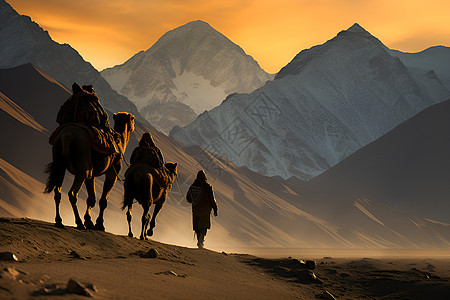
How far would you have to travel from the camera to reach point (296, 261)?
19.5 metres

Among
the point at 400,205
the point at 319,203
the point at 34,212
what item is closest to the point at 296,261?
the point at 34,212

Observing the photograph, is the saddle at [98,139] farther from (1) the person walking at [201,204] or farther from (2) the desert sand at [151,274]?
(1) the person walking at [201,204]

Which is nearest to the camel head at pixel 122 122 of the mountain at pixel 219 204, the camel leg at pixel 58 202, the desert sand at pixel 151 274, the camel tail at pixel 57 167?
the desert sand at pixel 151 274

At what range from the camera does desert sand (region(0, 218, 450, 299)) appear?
28.9 ft

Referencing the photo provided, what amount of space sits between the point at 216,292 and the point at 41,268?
123 inches

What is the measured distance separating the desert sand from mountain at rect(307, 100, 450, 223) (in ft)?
425

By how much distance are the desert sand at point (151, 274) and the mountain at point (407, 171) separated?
425 ft

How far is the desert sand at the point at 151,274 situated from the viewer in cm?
880

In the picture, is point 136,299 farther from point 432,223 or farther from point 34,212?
point 432,223

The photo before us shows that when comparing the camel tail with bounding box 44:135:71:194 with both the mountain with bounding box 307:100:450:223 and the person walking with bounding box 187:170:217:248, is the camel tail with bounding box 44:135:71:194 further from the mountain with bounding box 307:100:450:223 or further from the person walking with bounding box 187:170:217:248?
the mountain with bounding box 307:100:450:223

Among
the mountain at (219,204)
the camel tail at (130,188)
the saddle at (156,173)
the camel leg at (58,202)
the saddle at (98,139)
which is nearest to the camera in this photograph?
the camel leg at (58,202)

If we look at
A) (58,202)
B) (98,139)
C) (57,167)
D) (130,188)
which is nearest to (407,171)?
(130,188)

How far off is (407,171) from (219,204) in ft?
228

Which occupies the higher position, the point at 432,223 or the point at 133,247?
the point at 432,223
